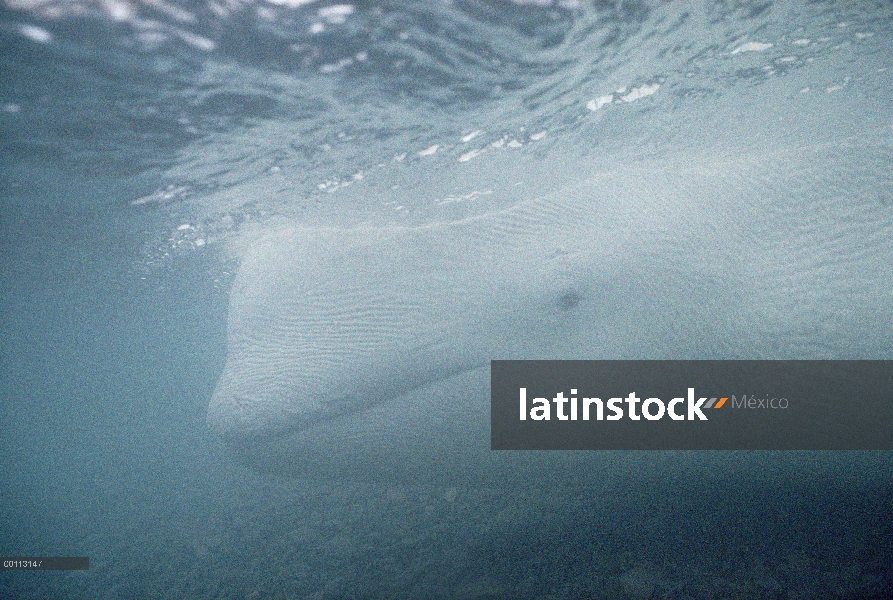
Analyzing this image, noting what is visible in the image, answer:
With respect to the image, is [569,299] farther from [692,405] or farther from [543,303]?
[692,405]

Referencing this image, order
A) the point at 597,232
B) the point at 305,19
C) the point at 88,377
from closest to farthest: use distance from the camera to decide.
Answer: the point at 597,232 → the point at 305,19 → the point at 88,377

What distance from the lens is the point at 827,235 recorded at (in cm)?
226

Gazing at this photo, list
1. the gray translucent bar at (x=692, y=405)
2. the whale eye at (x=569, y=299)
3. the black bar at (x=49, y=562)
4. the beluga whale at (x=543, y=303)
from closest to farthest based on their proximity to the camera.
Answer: the gray translucent bar at (x=692, y=405) → the beluga whale at (x=543, y=303) → the whale eye at (x=569, y=299) → the black bar at (x=49, y=562)

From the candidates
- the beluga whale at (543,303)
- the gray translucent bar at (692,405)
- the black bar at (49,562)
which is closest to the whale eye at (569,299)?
the beluga whale at (543,303)

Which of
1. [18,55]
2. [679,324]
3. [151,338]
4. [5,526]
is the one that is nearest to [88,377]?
[151,338]

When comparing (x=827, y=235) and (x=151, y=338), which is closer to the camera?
(x=827, y=235)

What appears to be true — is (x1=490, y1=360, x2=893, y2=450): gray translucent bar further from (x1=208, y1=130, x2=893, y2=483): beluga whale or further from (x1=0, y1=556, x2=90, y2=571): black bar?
(x1=0, y1=556, x2=90, y2=571): black bar

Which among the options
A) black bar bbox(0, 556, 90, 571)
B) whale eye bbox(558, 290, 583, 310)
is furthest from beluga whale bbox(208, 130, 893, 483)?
black bar bbox(0, 556, 90, 571)

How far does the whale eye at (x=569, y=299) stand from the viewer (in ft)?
8.39

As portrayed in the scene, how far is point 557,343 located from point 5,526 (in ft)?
59.2

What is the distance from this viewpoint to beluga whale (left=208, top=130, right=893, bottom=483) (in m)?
2.24

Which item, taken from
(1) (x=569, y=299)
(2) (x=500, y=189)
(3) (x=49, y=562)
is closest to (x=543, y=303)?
(1) (x=569, y=299)

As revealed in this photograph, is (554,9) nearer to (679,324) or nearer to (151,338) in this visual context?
(679,324)

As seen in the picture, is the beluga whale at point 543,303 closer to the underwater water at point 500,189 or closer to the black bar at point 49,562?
the underwater water at point 500,189
